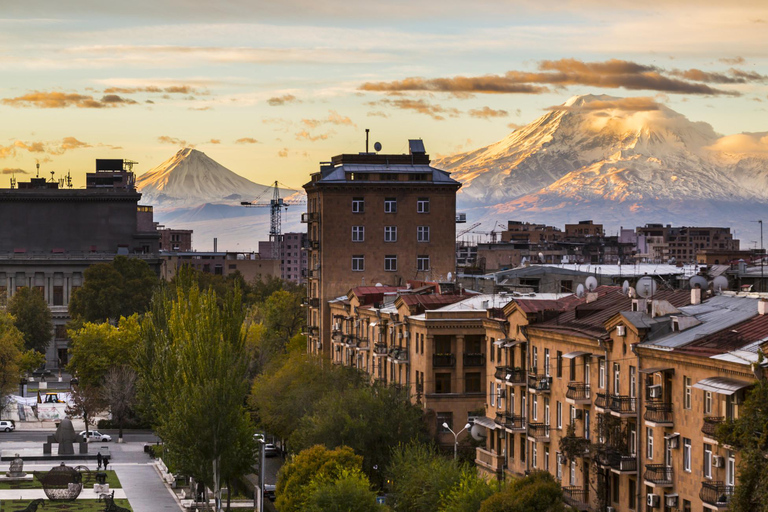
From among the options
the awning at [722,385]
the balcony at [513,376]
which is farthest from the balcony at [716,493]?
the balcony at [513,376]

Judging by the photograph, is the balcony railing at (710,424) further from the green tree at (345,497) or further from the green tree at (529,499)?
the green tree at (345,497)

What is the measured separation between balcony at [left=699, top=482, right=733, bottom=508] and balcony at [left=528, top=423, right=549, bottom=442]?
14971 mm

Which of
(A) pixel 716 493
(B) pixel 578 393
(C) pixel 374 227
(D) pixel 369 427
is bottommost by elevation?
(D) pixel 369 427

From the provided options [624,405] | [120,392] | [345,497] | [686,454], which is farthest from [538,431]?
[120,392]

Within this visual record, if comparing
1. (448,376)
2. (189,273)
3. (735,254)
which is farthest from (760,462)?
(735,254)

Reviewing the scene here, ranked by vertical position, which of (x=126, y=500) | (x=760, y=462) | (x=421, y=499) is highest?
(x=760, y=462)

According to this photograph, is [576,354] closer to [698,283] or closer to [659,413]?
[698,283]

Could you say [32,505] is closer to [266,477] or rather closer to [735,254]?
[266,477]

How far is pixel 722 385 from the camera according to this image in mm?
40969

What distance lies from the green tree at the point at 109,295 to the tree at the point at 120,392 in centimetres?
5546

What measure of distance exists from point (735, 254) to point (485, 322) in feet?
347

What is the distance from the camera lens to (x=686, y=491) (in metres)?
44.2

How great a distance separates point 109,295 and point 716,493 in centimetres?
14345

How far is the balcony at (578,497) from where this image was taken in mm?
51656
